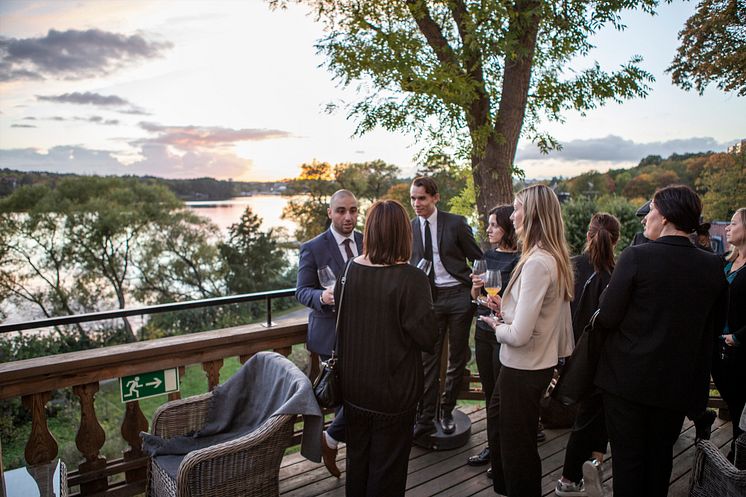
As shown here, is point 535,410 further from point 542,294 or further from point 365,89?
point 365,89

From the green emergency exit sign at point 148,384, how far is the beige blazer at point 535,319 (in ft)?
6.08

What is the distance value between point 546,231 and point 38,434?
2658 millimetres

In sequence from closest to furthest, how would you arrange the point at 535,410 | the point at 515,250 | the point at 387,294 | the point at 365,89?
the point at 387,294
the point at 535,410
the point at 515,250
the point at 365,89

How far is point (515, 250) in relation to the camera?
310 centimetres

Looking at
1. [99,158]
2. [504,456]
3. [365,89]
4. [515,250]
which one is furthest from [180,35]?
[504,456]

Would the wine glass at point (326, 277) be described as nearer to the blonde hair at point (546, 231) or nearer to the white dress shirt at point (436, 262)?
the blonde hair at point (546, 231)

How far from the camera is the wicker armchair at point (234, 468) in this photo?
6.47ft

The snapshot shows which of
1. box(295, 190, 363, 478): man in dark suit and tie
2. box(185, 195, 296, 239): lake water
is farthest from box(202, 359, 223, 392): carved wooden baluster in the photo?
box(185, 195, 296, 239): lake water

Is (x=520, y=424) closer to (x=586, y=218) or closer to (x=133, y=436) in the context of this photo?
(x=133, y=436)

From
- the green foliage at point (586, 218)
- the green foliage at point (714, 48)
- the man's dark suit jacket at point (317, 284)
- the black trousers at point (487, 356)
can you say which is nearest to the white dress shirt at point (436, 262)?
the black trousers at point (487, 356)

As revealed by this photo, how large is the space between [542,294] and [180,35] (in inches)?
616

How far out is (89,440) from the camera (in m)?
2.61

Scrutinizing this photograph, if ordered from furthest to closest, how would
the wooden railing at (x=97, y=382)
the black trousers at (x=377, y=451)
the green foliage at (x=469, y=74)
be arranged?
1. the green foliage at (x=469, y=74)
2. the wooden railing at (x=97, y=382)
3. the black trousers at (x=377, y=451)

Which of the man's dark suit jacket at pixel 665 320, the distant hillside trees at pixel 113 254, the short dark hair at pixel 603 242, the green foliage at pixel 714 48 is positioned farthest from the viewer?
the distant hillside trees at pixel 113 254
